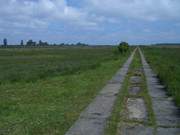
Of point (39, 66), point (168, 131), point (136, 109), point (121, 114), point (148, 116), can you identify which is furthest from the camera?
point (39, 66)

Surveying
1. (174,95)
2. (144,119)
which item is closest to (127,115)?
(144,119)

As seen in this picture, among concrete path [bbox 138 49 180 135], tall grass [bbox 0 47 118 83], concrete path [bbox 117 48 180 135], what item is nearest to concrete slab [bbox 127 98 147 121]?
concrete path [bbox 117 48 180 135]

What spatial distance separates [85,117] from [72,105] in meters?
1.81

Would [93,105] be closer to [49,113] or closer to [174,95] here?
[49,113]

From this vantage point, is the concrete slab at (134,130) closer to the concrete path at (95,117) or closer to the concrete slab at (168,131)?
the concrete slab at (168,131)

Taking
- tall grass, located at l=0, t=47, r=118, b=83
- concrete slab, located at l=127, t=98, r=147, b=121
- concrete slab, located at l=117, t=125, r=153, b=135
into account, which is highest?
concrete slab, located at l=117, t=125, r=153, b=135

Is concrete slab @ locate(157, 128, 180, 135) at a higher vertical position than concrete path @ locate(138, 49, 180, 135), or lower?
higher

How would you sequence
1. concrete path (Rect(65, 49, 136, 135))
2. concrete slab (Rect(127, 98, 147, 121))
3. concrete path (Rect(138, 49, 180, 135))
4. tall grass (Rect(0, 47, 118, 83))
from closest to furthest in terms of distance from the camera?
concrete path (Rect(65, 49, 136, 135)) < concrete path (Rect(138, 49, 180, 135)) < concrete slab (Rect(127, 98, 147, 121)) < tall grass (Rect(0, 47, 118, 83))

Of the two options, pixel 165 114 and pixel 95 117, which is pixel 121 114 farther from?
pixel 165 114

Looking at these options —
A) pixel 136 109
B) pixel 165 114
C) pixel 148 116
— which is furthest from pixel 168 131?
pixel 136 109

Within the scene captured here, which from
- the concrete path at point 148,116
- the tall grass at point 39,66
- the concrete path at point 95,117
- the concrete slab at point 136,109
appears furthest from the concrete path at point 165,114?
the tall grass at point 39,66

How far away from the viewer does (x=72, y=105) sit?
32.1 ft

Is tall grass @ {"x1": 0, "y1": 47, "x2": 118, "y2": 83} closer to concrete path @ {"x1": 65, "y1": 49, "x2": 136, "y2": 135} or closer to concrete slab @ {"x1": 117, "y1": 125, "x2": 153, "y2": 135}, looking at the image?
concrete path @ {"x1": 65, "y1": 49, "x2": 136, "y2": 135}

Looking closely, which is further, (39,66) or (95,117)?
(39,66)
